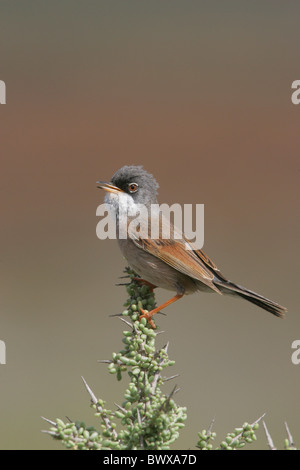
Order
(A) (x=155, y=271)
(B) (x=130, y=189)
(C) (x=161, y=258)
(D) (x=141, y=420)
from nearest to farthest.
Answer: (D) (x=141, y=420) → (A) (x=155, y=271) → (C) (x=161, y=258) → (B) (x=130, y=189)

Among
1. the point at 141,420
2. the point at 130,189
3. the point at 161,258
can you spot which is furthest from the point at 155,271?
the point at 141,420

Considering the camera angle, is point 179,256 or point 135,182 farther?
point 135,182

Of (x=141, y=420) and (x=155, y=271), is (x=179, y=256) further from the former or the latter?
(x=141, y=420)

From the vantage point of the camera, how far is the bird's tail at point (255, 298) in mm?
3008

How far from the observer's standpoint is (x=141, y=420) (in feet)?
5.80

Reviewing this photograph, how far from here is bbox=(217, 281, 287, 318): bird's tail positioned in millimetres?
3008

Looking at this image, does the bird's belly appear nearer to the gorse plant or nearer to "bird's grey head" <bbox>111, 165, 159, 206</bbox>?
"bird's grey head" <bbox>111, 165, 159, 206</bbox>

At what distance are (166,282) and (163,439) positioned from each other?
136 cm

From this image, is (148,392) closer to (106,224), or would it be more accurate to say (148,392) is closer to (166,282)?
(166,282)

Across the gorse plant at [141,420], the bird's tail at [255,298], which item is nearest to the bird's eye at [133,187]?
the bird's tail at [255,298]

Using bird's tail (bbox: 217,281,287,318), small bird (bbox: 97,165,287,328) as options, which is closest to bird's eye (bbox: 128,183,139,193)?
small bird (bbox: 97,165,287,328)

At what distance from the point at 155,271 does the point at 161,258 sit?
0.12 metres

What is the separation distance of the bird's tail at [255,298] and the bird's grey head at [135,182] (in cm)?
60
